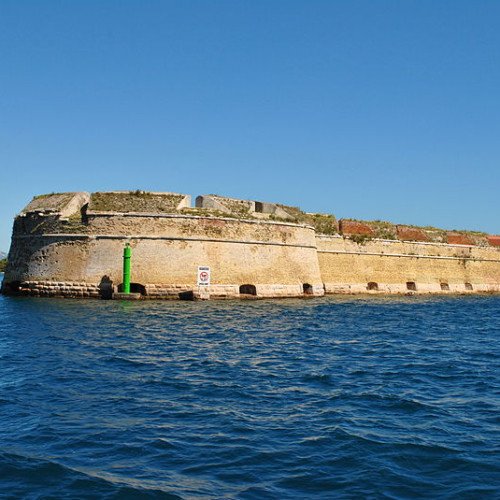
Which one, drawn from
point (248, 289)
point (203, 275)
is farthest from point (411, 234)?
point (203, 275)

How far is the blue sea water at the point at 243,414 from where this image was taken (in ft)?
16.4

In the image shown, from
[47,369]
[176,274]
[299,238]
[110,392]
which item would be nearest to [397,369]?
[110,392]

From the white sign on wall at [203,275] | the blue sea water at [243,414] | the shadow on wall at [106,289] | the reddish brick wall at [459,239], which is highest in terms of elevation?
the reddish brick wall at [459,239]

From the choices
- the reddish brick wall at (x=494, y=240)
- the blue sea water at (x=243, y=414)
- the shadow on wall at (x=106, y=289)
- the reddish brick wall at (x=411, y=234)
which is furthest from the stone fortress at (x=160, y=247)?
the reddish brick wall at (x=494, y=240)

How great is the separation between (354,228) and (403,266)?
3.87 m

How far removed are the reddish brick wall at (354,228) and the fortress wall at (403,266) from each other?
58 cm

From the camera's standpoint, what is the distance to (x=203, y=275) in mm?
22516

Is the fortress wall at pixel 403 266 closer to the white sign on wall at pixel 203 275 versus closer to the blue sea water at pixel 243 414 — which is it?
the white sign on wall at pixel 203 275

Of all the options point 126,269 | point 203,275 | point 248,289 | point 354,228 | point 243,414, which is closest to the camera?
point 243,414

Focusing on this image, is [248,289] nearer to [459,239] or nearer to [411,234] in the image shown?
[411,234]

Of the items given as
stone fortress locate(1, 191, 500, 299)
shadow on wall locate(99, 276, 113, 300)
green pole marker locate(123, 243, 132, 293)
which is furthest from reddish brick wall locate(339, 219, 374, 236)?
shadow on wall locate(99, 276, 113, 300)

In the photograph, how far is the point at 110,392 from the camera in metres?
7.71

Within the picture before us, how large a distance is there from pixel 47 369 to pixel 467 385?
628 centimetres

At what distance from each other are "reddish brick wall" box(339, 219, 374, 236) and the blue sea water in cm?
1774
